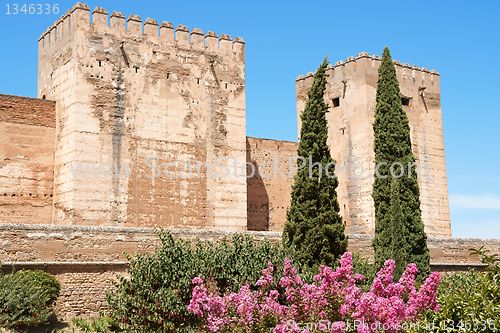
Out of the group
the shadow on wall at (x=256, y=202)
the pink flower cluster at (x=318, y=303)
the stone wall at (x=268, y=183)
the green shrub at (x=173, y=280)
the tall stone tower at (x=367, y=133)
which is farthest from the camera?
the stone wall at (x=268, y=183)

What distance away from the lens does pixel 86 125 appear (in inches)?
622

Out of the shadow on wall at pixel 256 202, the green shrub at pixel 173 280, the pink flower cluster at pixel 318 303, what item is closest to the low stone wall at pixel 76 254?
the green shrub at pixel 173 280

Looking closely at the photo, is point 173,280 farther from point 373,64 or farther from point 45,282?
Result: point 373,64

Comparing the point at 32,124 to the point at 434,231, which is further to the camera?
the point at 434,231

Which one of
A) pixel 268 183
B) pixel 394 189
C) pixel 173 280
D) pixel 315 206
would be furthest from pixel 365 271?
pixel 268 183

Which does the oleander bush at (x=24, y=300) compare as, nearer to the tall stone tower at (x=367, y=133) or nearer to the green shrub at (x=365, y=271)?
the green shrub at (x=365, y=271)

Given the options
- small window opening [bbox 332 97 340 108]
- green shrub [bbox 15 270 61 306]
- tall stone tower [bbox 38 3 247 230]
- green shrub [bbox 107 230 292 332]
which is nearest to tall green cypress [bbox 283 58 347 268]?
green shrub [bbox 107 230 292 332]

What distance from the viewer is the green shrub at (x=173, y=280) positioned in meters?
10.5

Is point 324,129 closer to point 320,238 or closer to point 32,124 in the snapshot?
point 320,238

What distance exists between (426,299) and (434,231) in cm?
1351

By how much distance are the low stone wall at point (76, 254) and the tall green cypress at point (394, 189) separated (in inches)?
193

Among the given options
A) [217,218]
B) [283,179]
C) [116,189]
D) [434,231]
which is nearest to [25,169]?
[116,189]

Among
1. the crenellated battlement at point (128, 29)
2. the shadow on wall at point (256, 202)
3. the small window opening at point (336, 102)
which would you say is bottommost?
the shadow on wall at point (256, 202)

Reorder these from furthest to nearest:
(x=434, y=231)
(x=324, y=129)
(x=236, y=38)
Answer: (x=434, y=231), (x=236, y=38), (x=324, y=129)
